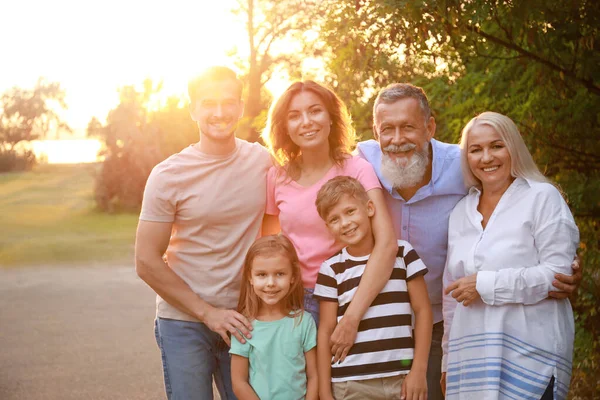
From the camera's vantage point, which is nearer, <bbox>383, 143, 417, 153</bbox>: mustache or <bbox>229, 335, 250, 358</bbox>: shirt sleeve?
<bbox>229, 335, 250, 358</bbox>: shirt sleeve

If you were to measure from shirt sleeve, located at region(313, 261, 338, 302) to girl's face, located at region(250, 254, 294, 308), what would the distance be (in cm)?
14

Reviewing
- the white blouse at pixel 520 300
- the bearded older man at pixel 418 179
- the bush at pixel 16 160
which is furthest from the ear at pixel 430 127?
the bush at pixel 16 160

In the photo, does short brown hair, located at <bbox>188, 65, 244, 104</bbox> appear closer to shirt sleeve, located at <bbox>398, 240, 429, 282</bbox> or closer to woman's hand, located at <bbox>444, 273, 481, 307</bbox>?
shirt sleeve, located at <bbox>398, 240, 429, 282</bbox>

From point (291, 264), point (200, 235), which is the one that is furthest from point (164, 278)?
point (291, 264)

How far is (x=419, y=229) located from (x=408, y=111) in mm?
566

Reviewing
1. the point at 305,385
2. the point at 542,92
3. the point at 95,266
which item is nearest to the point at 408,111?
the point at 305,385

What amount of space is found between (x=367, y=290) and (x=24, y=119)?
3556 cm

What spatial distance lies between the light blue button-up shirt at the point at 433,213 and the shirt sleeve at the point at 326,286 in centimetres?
60

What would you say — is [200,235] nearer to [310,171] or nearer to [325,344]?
[310,171]

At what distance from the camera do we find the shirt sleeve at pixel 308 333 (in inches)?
130

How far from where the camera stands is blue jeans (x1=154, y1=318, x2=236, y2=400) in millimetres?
3580

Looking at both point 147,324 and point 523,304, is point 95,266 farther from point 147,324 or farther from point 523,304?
point 523,304

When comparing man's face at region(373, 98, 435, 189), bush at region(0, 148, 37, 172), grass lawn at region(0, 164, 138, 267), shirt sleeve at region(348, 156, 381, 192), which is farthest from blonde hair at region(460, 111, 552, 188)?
bush at region(0, 148, 37, 172)

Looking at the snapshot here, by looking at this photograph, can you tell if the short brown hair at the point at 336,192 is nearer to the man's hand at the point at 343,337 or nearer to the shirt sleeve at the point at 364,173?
the shirt sleeve at the point at 364,173
